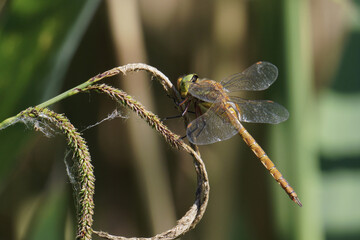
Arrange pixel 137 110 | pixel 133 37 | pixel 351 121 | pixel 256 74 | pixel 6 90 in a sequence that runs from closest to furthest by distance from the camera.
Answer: pixel 137 110 < pixel 6 90 < pixel 256 74 < pixel 351 121 < pixel 133 37

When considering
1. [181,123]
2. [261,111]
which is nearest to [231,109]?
[261,111]

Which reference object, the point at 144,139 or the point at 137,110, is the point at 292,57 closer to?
the point at 137,110

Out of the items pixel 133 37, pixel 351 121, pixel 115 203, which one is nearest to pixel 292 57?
pixel 351 121

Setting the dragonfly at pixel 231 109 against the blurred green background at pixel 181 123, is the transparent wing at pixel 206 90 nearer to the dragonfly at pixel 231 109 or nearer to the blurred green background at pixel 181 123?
the dragonfly at pixel 231 109

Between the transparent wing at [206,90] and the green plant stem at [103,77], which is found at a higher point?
the transparent wing at [206,90]

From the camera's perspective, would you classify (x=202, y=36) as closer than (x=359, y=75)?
No

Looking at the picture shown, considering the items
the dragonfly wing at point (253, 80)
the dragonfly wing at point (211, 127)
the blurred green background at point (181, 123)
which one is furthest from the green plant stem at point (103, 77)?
the dragonfly wing at point (253, 80)

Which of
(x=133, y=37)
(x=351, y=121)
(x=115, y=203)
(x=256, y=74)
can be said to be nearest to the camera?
(x=256, y=74)
